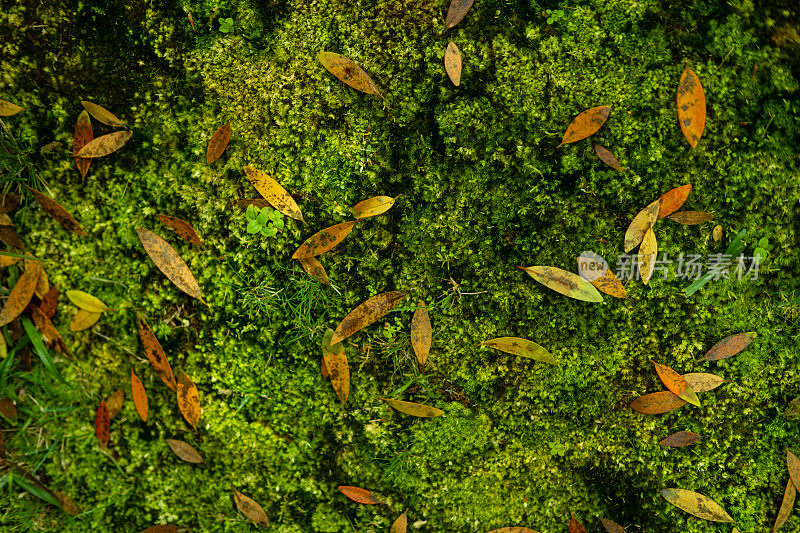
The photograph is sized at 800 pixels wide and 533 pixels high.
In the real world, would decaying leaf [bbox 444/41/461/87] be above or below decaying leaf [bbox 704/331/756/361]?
above

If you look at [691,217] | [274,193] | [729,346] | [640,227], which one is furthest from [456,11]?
[729,346]

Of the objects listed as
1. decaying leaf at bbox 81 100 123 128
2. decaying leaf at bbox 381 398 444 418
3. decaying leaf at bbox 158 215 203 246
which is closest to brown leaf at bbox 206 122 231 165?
decaying leaf at bbox 158 215 203 246

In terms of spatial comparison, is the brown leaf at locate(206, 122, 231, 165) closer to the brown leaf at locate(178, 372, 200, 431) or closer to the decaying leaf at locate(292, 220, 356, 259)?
the decaying leaf at locate(292, 220, 356, 259)

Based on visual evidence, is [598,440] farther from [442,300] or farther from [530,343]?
[442,300]

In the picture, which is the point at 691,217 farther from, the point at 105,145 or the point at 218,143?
the point at 105,145

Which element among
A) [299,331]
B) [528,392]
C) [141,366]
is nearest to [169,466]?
[141,366]

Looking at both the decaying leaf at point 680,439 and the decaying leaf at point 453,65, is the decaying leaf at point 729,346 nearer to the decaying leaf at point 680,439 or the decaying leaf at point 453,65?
the decaying leaf at point 680,439
